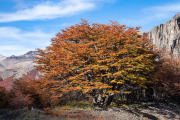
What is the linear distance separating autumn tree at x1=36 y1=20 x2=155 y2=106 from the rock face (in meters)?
73.9

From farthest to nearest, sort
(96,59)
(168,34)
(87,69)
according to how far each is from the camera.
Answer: (168,34)
(87,69)
(96,59)

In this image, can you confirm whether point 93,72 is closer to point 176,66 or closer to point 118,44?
point 118,44

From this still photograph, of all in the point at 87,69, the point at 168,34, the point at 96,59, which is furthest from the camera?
the point at 168,34

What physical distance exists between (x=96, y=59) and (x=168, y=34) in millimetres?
90481

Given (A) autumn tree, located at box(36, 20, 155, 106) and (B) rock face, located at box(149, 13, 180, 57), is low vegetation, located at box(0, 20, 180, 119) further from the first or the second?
(B) rock face, located at box(149, 13, 180, 57)

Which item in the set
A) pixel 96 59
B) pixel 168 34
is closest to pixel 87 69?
pixel 96 59

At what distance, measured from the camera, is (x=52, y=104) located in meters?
17.8

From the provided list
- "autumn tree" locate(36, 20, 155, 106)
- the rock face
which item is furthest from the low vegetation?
the rock face

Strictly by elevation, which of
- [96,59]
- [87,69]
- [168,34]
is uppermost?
[168,34]

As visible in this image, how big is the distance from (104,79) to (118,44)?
14.9 ft

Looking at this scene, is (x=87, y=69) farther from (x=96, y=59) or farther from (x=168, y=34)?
(x=168, y=34)

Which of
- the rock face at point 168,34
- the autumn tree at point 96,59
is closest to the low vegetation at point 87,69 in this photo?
the autumn tree at point 96,59

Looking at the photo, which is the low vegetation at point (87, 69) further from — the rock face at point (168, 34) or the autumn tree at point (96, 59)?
the rock face at point (168, 34)

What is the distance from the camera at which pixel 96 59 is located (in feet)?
51.5
